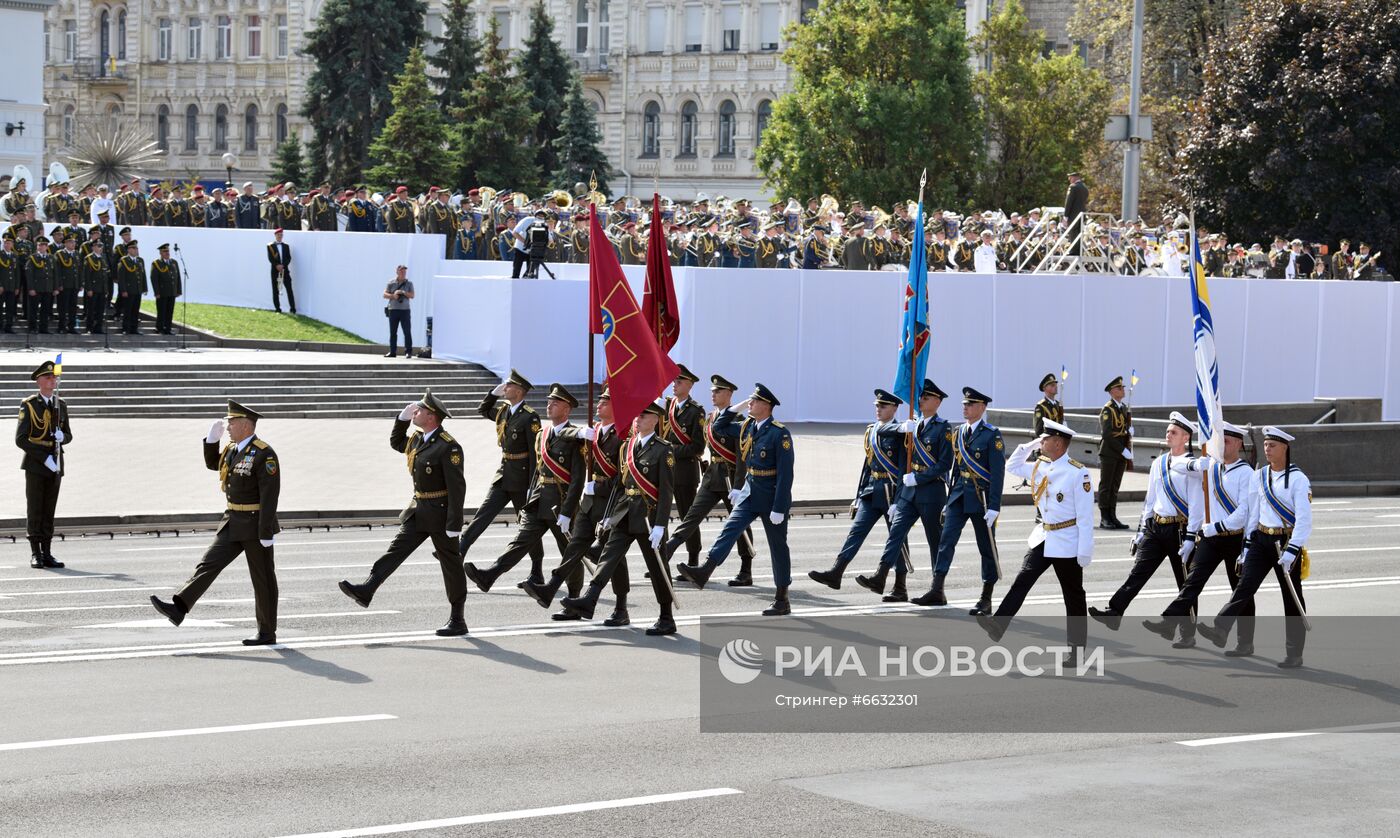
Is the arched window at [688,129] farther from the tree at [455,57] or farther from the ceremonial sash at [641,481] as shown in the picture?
the ceremonial sash at [641,481]

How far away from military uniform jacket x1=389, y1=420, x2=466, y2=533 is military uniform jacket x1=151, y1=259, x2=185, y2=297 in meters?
24.3

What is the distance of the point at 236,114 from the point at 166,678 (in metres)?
79.6

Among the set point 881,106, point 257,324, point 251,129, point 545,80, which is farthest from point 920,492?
point 251,129

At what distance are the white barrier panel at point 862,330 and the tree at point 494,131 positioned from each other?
1052 inches

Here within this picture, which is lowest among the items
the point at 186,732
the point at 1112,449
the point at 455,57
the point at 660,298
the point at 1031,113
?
the point at 186,732

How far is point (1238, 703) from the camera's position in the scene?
1200 cm

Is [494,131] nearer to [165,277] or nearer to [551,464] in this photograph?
[165,277]

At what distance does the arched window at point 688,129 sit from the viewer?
8269cm

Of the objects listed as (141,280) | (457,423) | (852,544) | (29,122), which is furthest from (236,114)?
(852,544)

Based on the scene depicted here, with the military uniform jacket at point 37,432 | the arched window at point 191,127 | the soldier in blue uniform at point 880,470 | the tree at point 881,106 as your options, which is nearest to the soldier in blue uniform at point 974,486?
the soldier in blue uniform at point 880,470

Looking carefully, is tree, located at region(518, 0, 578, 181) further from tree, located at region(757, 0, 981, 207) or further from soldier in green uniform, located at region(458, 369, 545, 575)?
soldier in green uniform, located at region(458, 369, 545, 575)

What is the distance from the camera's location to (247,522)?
1347 centimetres

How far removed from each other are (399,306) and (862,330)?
868 cm

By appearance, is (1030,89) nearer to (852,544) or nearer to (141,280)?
(141,280)
